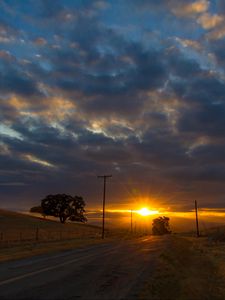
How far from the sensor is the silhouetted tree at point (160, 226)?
149 meters

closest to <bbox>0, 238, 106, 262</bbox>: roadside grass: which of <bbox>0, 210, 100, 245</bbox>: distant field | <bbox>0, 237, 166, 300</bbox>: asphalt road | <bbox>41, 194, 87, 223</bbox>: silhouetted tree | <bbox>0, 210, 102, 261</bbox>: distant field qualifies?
<bbox>0, 210, 102, 261</bbox>: distant field

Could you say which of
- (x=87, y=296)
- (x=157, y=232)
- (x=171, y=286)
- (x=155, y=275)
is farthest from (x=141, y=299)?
(x=157, y=232)

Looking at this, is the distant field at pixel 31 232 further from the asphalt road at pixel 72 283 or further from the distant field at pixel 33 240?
the asphalt road at pixel 72 283

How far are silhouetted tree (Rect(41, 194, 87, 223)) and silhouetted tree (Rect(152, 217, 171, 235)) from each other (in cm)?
3729

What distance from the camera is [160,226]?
15038 cm

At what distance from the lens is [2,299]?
9.69 meters

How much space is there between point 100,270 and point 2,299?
7513 mm

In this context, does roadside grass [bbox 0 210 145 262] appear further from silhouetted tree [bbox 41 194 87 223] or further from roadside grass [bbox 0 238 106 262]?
silhouetted tree [bbox 41 194 87 223]

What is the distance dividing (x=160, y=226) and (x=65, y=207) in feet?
145

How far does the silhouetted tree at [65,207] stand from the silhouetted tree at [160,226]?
122 ft

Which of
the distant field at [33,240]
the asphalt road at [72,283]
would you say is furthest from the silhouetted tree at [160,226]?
the asphalt road at [72,283]

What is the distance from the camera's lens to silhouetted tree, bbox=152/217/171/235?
149 meters

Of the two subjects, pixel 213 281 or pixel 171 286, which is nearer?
pixel 171 286

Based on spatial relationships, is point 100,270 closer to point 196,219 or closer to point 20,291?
point 20,291
